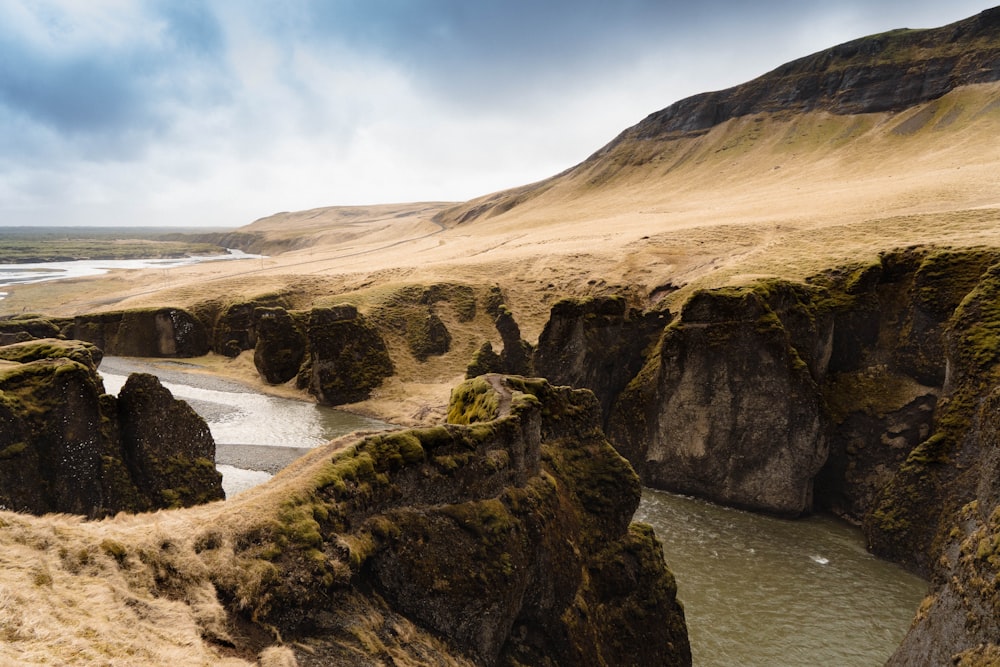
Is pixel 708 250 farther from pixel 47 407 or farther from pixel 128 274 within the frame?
pixel 128 274

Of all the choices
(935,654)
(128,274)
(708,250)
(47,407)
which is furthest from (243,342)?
(128,274)

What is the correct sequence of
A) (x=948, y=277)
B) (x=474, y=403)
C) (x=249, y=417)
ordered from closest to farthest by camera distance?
1. (x=474, y=403)
2. (x=948, y=277)
3. (x=249, y=417)

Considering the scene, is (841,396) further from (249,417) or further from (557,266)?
(557,266)

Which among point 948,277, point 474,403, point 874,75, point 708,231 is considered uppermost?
point 874,75

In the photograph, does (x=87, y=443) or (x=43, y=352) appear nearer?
(x=87, y=443)

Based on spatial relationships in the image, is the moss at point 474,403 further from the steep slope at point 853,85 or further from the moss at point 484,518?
the steep slope at point 853,85

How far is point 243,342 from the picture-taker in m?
72.8

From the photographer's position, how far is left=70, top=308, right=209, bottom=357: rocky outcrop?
2874 inches

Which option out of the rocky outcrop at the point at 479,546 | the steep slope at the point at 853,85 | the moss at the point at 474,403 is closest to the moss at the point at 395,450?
the rocky outcrop at the point at 479,546

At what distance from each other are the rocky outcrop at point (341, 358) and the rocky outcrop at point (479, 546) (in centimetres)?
3615

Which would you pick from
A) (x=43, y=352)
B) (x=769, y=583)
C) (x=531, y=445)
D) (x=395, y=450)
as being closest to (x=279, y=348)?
(x=43, y=352)

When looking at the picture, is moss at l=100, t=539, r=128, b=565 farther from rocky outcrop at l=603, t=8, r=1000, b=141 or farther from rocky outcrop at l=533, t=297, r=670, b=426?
rocky outcrop at l=603, t=8, r=1000, b=141

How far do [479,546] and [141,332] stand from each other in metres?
75.6

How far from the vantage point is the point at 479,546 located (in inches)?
576
